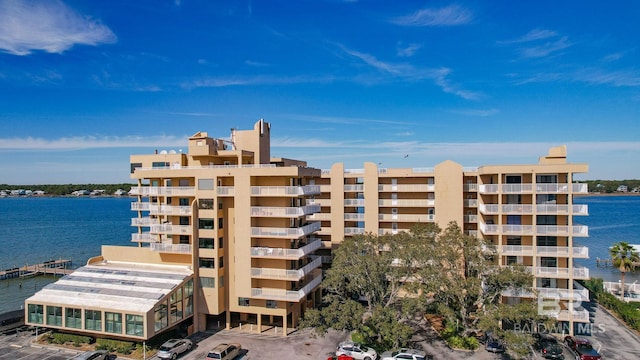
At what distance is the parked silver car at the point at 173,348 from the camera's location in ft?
109

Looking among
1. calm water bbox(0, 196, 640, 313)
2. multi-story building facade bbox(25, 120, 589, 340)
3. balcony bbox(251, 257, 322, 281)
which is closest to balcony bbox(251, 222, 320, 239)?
multi-story building facade bbox(25, 120, 589, 340)

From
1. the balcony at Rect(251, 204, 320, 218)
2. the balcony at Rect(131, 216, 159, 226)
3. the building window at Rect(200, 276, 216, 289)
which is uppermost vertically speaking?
the balcony at Rect(251, 204, 320, 218)

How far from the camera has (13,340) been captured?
38.1m

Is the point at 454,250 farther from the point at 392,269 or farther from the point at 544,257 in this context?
the point at 544,257

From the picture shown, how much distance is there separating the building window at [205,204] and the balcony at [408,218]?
22751 millimetres

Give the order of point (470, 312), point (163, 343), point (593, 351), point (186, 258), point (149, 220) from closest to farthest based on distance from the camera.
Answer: point (593, 351)
point (163, 343)
point (470, 312)
point (186, 258)
point (149, 220)

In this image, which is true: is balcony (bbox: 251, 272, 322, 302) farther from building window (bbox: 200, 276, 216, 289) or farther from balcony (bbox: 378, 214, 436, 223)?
balcony (bbox: 378, 214, 436, 223)

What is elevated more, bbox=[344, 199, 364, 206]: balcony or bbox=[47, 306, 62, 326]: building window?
bbox=[344, 199, 364, 206]: balcony

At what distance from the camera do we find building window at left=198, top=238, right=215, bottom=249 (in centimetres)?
3984

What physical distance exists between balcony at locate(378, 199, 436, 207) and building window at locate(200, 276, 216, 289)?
23434 millimetres

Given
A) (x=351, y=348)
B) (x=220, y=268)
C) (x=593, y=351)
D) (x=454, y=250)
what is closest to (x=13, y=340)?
(x=220, y=268)

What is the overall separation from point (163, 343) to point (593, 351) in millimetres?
36635

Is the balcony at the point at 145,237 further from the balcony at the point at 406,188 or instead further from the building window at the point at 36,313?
the balcony at the point at 406,188

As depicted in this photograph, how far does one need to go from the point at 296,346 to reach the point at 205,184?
57.7 feet
